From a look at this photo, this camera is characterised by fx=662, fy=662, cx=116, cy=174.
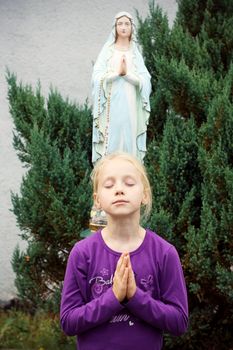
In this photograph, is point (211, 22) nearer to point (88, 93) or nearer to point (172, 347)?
point (88, 93)

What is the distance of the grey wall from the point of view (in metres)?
6.93

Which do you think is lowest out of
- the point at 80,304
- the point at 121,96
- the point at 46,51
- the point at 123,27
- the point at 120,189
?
the point at 80,304

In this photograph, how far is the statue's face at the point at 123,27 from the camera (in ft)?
16.0

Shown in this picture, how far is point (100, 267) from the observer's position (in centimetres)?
191

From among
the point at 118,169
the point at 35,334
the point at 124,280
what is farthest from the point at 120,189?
the point at 35,334

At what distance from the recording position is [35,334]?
5.69m

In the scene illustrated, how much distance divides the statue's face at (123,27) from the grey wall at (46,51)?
6.74 feet

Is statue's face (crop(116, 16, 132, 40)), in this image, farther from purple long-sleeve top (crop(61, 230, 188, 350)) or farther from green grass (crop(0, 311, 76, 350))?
purple long-sleeve top (crop(61, 230, 188, 350))

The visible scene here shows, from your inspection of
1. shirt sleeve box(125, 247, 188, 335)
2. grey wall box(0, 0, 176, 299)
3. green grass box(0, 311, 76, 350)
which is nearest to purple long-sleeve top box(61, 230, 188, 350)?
Answer: shirt sleeve box(125, 247, 188, 335)

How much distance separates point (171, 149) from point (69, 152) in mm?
903

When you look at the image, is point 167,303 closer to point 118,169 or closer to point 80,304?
point 80,304

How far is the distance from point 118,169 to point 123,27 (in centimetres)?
310

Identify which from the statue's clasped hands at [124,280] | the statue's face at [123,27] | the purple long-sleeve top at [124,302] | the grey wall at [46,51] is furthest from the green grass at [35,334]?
the statue's clasped hands at [124,280]

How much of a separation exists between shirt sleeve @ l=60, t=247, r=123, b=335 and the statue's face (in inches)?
126
